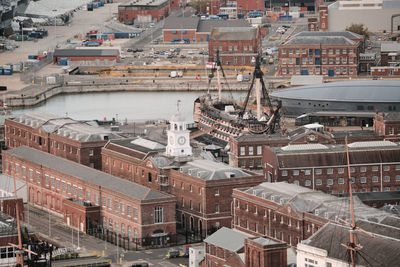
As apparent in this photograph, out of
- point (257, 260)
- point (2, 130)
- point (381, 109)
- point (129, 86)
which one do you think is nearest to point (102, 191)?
point (257, 260)

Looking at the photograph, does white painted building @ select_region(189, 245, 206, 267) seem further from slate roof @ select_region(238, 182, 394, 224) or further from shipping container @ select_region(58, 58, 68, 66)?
shipping container @ select_region(58, 58, 68, 66)

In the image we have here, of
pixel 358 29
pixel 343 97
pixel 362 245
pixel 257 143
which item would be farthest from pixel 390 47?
pixel 362 245

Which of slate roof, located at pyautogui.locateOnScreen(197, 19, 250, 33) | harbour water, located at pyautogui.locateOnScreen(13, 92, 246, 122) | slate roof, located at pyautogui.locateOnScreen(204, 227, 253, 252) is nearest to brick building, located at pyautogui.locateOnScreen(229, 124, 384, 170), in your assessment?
slate roof, located at pyautogui.locateOnScreen(204, 227, 253, 252)

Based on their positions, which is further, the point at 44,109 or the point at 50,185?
the point at 44,109

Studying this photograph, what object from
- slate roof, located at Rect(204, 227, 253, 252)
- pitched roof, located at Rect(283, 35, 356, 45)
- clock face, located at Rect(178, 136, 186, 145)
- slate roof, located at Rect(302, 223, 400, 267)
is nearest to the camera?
slate roof, located at Rect(302, 223, 400, 267)

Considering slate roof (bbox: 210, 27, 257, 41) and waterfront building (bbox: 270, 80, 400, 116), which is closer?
waterfront building (bbox: 270, 80, 400, 116)

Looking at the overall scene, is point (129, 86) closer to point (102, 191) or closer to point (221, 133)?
point (221, 133)

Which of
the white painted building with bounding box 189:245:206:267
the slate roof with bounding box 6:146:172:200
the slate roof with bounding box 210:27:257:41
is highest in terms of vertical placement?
the slate roof with bounding box 210:27:257:41
